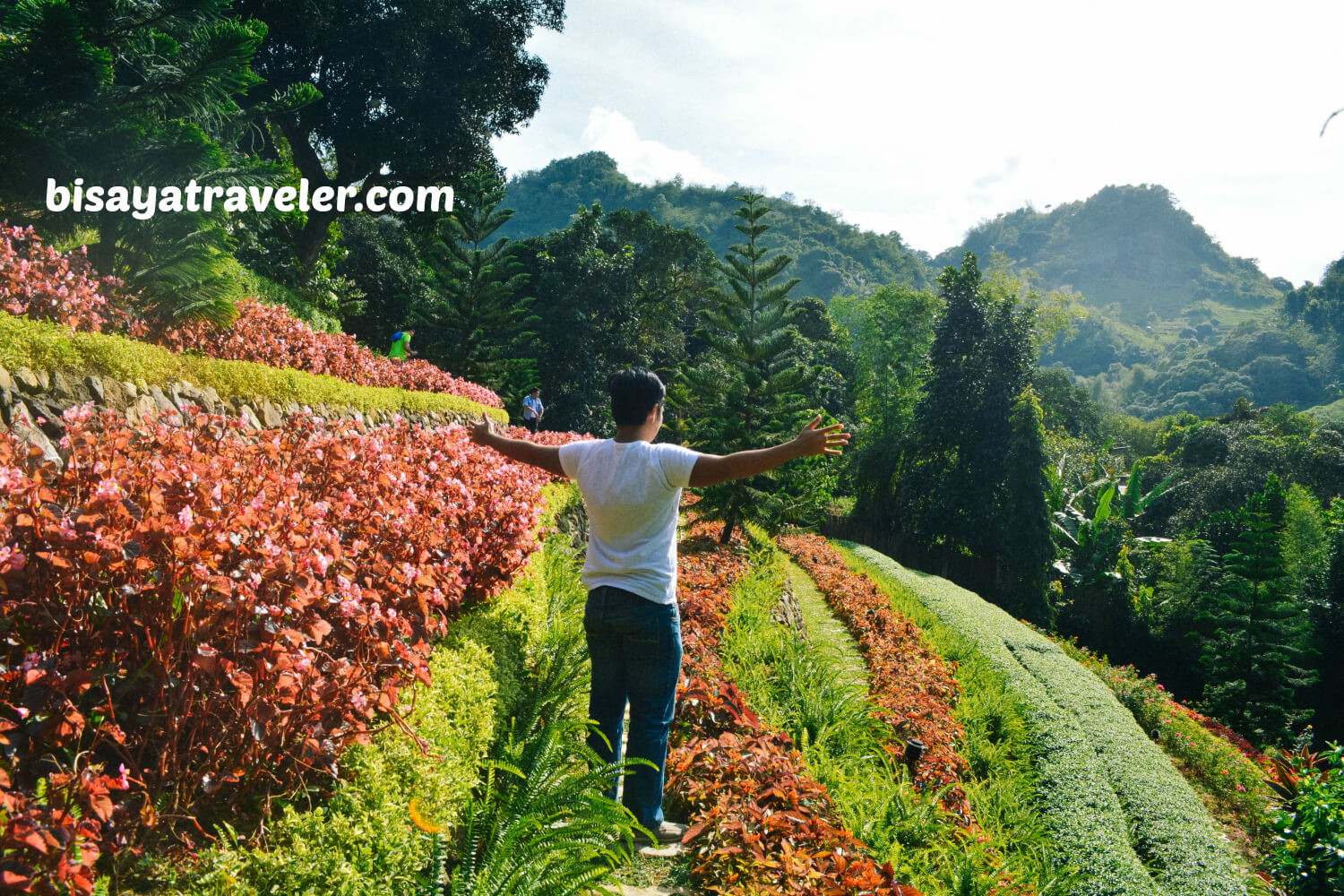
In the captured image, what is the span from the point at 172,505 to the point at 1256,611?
63.8 feet

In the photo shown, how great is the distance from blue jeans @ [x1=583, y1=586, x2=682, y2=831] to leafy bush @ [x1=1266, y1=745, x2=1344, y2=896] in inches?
247

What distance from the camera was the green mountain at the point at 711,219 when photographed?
271 feet

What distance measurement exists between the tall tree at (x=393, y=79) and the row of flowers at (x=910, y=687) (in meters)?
12.5

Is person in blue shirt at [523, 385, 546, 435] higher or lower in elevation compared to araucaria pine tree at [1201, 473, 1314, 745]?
higher

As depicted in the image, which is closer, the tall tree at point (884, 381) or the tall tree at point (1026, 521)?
the tall tree at point (1026, 521)

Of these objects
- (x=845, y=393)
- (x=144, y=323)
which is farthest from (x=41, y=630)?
(x=845, y=393)

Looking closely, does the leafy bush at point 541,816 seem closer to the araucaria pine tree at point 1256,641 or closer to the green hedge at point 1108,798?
the green hedge at point 1108,798

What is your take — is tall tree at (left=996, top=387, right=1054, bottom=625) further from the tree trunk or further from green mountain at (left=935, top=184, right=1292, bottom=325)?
green mountain at (left=935, top=184, right=1292, bottom=325)

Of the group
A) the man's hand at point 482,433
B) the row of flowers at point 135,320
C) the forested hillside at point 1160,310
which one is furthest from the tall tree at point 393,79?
the forested hillside at point 1160,310

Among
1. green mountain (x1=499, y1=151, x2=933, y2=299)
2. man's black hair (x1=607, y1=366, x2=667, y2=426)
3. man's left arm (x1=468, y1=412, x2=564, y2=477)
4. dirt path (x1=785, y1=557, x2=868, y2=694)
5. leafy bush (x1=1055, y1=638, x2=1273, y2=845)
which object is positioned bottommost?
leafy bush (x1=1055, y1=638, x2=1273, y2=845)

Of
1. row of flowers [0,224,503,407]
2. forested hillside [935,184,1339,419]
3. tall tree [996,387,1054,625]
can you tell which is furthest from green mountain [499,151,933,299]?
row of flowers [0,224,503,407]

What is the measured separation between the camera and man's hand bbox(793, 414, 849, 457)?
2576mm

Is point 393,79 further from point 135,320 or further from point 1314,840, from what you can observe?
point 1314,840

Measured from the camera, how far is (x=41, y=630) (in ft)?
5.76
